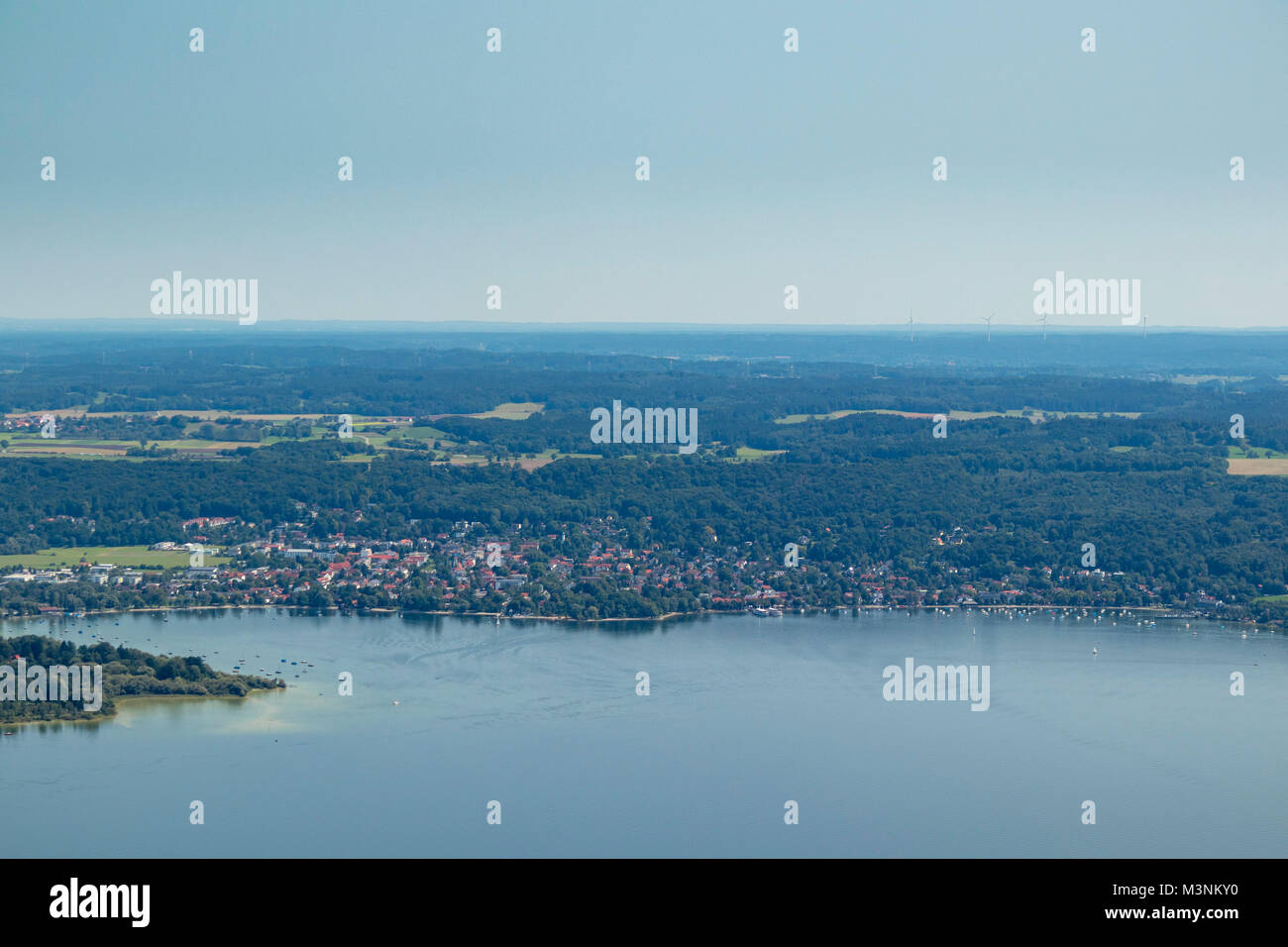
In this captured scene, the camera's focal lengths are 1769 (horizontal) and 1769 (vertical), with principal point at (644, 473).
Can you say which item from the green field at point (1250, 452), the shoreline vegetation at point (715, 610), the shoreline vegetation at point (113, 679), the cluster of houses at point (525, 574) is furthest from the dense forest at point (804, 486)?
the shoreline vegetation at point (113, 679)

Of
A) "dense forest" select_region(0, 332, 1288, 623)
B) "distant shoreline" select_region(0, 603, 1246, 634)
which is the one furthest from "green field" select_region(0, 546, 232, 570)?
"distant shoreline" select_region(0, 603, 1246, 634)

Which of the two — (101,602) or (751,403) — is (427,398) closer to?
(751,403)

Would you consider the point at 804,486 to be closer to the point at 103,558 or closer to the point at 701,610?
the point at 701,610

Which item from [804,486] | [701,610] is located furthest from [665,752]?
[804,486]

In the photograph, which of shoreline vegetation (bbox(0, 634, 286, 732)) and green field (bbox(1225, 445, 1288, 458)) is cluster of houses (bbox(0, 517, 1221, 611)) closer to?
shoreline vegetation (bbox(0, 634, 286, 732))

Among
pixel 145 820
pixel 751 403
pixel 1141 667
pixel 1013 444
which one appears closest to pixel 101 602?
pixel 145 820

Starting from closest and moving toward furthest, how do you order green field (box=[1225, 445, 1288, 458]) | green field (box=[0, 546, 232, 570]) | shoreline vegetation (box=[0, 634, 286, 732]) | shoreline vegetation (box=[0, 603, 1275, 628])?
shoreline vegetation (box=[0, 634, 286, 732]) → shoreline vegetation (box=[0, 603, 1275, 628]) → green field (box=[0, 546, 232, 570]) → green field (box=[1225, 445, 1288, 458])

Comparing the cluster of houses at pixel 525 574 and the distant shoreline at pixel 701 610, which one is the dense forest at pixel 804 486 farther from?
the distant shoreline at pixel 701 610
